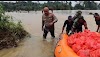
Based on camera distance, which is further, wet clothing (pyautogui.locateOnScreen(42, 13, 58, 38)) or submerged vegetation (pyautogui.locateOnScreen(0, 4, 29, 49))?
wet clothing (pyautogui.locateOnScreen(42, 13, 58, 38))

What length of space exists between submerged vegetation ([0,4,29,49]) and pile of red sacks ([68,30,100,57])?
3.63 m

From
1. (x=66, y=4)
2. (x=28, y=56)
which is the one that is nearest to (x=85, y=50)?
(x=28, y=56)

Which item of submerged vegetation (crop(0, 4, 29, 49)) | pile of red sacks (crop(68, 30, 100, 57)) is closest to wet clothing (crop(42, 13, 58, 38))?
submerged vegetation (crop(0, 4, 29, 49))

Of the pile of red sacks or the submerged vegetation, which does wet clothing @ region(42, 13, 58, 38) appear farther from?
the pile of red sacks

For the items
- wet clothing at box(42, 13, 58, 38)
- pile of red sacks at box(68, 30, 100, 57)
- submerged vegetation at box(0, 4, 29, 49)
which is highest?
pile of red sacks at box(68, 30, 100, 57)

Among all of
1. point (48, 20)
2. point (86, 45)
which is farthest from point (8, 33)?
point (86, 45)

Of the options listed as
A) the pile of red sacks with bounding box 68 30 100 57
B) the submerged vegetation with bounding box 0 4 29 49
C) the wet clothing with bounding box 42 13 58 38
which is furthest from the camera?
the wet clothing with bounding box 42 13 58 38

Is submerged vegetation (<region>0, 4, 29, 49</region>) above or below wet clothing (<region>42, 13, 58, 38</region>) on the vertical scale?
below

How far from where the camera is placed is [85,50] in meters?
7.18

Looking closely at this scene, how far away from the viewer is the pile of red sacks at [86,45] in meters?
6.99

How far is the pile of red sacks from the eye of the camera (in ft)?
22.9

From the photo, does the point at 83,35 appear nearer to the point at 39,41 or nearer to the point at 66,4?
the point at 39,41

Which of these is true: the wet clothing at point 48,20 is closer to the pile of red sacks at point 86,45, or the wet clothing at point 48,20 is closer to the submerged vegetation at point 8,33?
the submerged vegetation at point 8,33

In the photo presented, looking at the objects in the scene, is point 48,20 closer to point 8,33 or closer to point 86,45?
point 8,33
